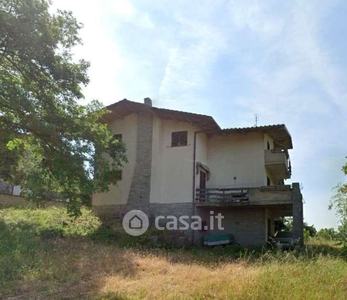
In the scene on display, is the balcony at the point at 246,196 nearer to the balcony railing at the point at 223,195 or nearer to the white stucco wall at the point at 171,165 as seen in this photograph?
the balcony railing at the point at 223,195

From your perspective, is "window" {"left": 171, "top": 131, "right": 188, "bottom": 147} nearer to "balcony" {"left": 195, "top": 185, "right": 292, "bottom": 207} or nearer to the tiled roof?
the tiled roof

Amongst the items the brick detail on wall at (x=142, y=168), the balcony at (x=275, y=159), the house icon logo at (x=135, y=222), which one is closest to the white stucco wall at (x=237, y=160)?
the balcony at (x=275, y=159)

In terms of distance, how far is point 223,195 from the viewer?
740 inches

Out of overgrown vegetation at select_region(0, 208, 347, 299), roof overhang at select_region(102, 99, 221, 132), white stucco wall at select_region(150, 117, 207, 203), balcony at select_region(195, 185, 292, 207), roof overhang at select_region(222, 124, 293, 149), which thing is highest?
roof overhang at select_region(102, 99, 221, 132)

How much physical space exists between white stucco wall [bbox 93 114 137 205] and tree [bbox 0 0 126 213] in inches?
103

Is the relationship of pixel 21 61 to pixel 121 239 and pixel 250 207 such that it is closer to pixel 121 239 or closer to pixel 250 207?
pixel 121 239

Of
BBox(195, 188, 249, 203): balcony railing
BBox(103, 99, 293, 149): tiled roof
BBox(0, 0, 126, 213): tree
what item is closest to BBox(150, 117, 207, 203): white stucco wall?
BBox(103, 99, 293, 149): tiled roof

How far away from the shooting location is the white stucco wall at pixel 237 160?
1980 cm

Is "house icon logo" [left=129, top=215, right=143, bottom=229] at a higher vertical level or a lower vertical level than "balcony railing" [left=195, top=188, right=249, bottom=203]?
lower

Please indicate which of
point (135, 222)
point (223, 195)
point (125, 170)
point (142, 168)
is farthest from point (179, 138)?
point (135, 222)

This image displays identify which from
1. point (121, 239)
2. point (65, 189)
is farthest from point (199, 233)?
point (65, 189)

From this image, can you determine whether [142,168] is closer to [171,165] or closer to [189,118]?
[171,165]

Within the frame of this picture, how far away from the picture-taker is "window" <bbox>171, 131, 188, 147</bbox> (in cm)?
1989

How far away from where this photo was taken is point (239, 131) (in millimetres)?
19844
